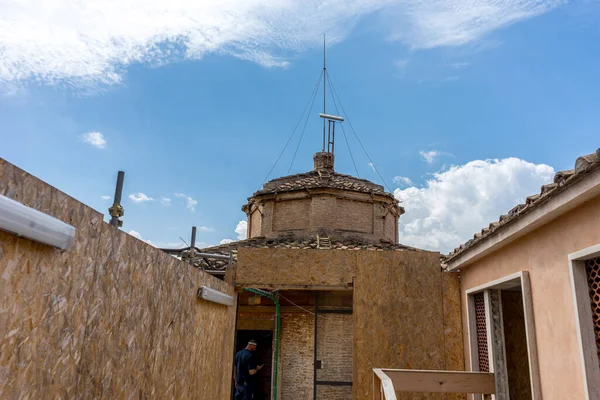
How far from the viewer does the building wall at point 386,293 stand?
820cm

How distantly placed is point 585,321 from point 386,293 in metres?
4.51

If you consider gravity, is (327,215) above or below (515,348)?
above

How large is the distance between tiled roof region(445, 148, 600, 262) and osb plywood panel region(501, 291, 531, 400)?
8.05 ft

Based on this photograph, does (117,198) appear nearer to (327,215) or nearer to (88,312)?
(88,312)

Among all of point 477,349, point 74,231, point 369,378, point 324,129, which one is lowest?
point 369,378

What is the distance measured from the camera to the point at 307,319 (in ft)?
39.4

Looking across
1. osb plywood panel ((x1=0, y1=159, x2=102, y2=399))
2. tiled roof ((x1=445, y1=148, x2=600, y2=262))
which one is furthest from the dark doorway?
osb plywood panel ((x1=0, y1=159, x2=102, y2=399))

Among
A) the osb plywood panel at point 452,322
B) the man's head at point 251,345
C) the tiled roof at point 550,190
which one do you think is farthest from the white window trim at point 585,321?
the man's head at point 251,345

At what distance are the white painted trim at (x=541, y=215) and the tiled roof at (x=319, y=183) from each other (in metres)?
9.11

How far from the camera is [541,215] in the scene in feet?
15.0

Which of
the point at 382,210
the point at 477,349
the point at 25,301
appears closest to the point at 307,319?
the point at 477,349

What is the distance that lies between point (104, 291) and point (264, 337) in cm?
1069

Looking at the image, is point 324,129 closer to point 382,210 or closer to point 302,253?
point 382,210

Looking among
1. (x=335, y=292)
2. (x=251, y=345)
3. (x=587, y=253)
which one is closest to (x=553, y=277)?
(x=587, y=253)
